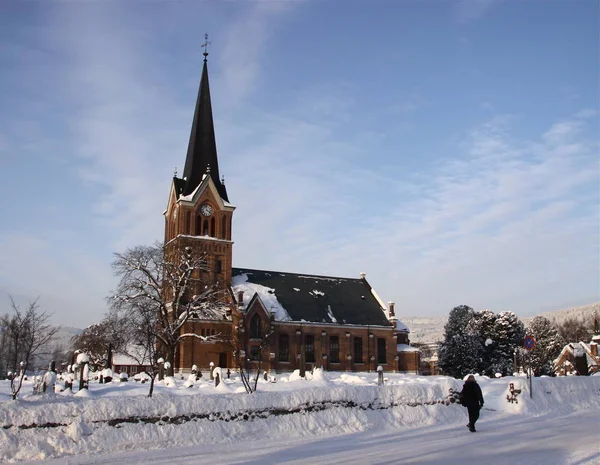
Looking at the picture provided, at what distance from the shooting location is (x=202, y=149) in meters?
62.9

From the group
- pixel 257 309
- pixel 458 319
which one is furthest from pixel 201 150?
pixel 458 319

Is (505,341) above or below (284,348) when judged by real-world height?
above

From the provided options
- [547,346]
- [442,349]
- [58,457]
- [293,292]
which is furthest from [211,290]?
[547,346]

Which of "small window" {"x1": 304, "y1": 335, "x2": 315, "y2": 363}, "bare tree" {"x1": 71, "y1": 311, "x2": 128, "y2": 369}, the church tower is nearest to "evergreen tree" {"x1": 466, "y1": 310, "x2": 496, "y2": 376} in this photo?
"small window" {"x1": 304, "y1": 335, "x2": 315, "y2": 363}

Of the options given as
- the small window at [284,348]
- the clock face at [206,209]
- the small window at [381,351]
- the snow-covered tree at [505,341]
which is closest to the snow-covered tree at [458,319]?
the snow-covered tree at [505,341]

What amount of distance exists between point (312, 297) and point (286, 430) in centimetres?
4920

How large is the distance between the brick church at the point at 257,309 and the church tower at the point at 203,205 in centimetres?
10

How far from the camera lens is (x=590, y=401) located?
87.6 feet

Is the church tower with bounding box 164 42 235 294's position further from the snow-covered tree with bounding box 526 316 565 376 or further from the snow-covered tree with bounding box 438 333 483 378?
the snow-covered tree with bounding box 526 316 565 376

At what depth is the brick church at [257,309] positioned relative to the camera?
57656 mm

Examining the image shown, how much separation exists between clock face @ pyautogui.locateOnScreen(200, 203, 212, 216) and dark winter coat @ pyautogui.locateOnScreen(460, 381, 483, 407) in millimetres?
46436

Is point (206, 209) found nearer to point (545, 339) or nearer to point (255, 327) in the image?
point (255, 327)

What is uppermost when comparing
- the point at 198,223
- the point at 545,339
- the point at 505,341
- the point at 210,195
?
the point at 210,195

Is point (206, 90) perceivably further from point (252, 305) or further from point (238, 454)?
point (238, 454)
